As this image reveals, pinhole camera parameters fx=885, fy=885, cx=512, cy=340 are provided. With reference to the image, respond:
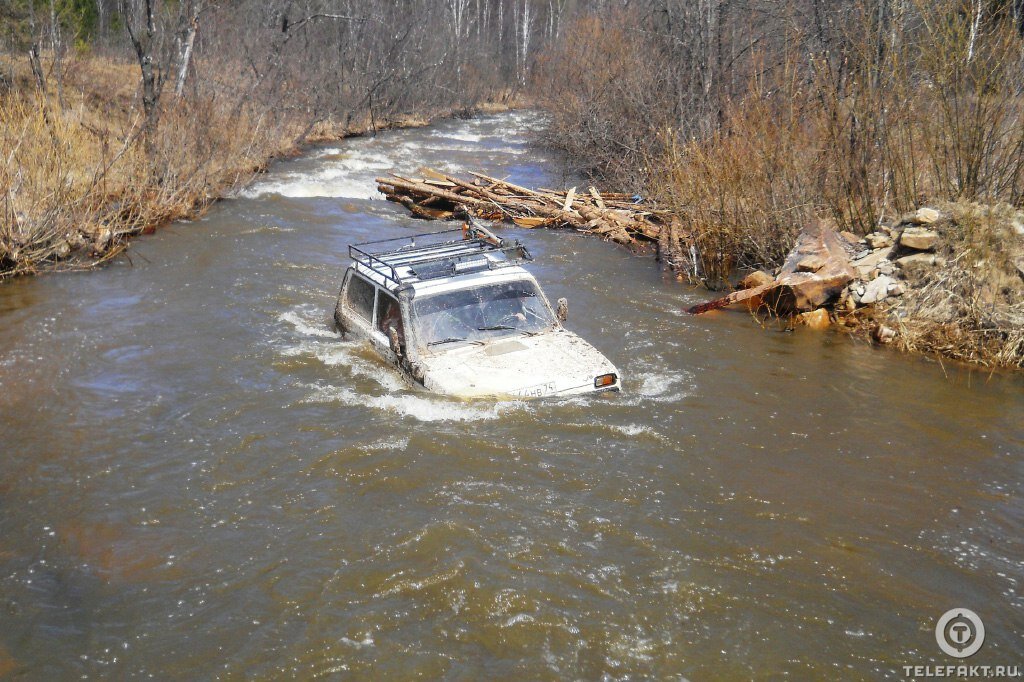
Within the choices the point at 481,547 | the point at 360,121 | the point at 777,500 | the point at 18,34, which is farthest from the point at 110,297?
the point at 360,121

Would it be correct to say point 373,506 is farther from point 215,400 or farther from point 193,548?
point 215,400

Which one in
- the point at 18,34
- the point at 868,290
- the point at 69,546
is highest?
the point at 18,34

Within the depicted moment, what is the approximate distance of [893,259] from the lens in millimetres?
11852

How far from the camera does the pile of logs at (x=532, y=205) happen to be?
1753 cm

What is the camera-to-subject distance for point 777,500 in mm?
7266

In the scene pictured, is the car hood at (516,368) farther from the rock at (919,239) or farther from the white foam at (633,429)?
the rock at (919,239)

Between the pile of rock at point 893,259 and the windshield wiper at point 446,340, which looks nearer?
the windshield wiper at point 446,340

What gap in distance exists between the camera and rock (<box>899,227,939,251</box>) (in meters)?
11.4

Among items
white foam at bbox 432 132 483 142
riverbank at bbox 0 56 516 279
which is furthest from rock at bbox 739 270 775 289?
white foam at bbox 432 132 483 142

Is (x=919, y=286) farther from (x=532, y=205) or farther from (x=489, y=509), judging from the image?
(x=532, y=205)

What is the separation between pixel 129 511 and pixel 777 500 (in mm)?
5191

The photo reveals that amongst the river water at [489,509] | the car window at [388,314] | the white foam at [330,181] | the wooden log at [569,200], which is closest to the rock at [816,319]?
the river water at [489,509]

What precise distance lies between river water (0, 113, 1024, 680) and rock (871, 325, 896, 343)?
344 mm

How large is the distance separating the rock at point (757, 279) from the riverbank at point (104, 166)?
9.92 metres
